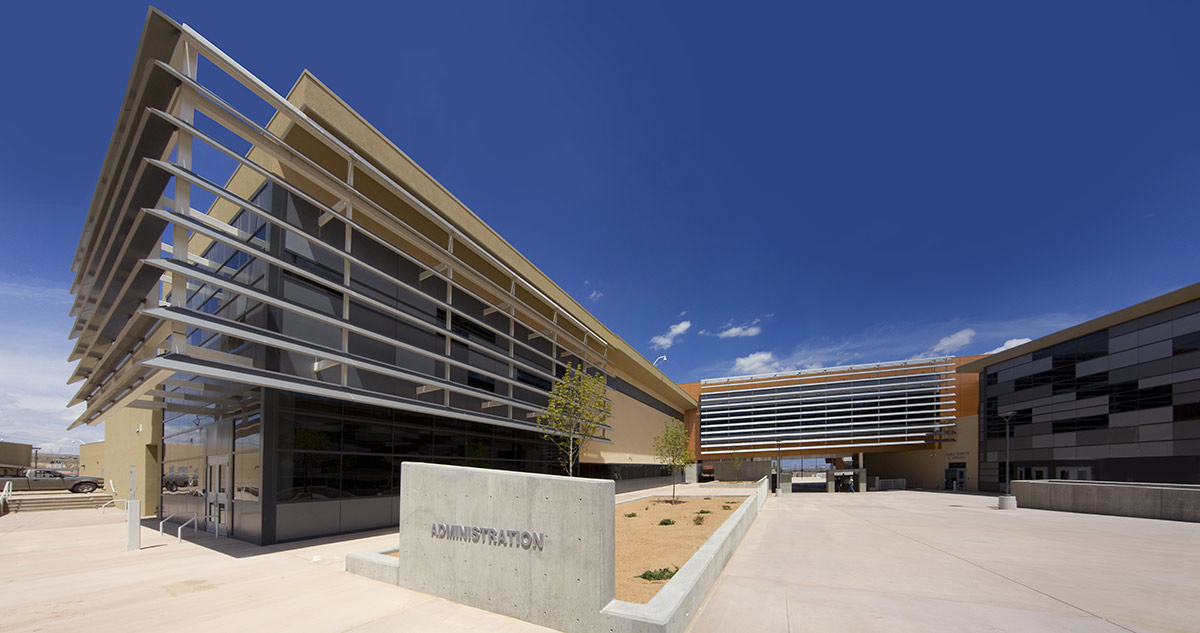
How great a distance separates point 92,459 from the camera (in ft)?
130

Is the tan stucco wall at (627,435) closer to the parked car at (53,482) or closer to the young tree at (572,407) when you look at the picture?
the young tree at (572,407)

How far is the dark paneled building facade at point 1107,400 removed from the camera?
89.5ft

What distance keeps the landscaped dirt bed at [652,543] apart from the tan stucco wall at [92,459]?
3975 cm

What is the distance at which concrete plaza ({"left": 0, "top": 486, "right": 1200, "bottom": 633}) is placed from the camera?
686 centimetres

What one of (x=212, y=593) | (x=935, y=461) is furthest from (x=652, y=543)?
(x=935, y=461)

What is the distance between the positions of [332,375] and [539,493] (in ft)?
33.4

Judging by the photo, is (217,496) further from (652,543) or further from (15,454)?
(15,454)

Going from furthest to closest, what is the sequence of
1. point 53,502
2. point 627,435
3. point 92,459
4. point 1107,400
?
point 92,459
point 627,435
point 1107,400
point 53,502

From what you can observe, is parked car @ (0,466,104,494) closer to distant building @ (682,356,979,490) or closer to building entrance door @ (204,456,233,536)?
building entrance door @ (204,456,233,536)

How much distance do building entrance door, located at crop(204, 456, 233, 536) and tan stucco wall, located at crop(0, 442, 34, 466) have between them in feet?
163

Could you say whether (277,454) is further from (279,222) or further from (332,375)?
(279,222)

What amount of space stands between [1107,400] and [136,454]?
52822 millimetres

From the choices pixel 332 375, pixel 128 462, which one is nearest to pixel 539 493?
pixel 332 375

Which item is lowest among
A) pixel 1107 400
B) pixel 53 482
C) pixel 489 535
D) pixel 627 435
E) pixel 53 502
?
pixel 53 482
